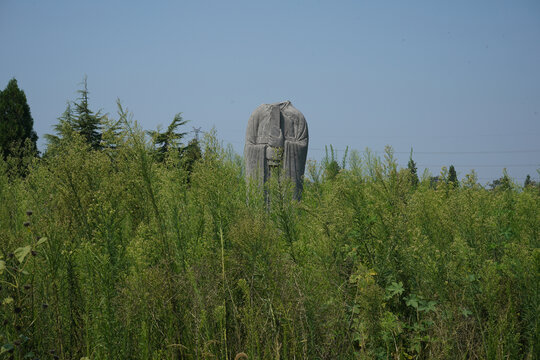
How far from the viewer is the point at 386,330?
79.3 inches

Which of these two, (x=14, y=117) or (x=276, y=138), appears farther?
(x=14, y=117)

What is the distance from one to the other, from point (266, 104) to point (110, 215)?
17.5ft

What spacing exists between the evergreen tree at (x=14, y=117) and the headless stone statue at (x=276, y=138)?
1421cm

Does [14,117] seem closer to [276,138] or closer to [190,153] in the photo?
[276,138]

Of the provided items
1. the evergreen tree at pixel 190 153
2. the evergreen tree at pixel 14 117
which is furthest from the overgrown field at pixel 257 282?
the evergreen tree at pixel 14 117

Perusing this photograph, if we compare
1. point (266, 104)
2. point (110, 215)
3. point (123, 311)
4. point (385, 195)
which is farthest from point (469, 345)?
point (266, 104)

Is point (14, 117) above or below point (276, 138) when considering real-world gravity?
above

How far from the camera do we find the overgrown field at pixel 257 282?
1.99 meters

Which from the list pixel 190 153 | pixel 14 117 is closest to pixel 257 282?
pixel 190 153

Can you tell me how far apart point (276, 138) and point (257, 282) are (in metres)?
5.12

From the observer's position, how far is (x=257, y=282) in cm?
231

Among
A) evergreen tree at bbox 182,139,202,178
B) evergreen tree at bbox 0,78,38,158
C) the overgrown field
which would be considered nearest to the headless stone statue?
evergreen tree at bbox 182,139,202,178

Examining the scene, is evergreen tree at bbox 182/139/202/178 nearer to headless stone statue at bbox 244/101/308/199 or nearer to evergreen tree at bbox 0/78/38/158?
headless stone statue at bbox 244/101/308/199

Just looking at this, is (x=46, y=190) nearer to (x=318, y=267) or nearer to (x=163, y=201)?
(x=163, y=201)
